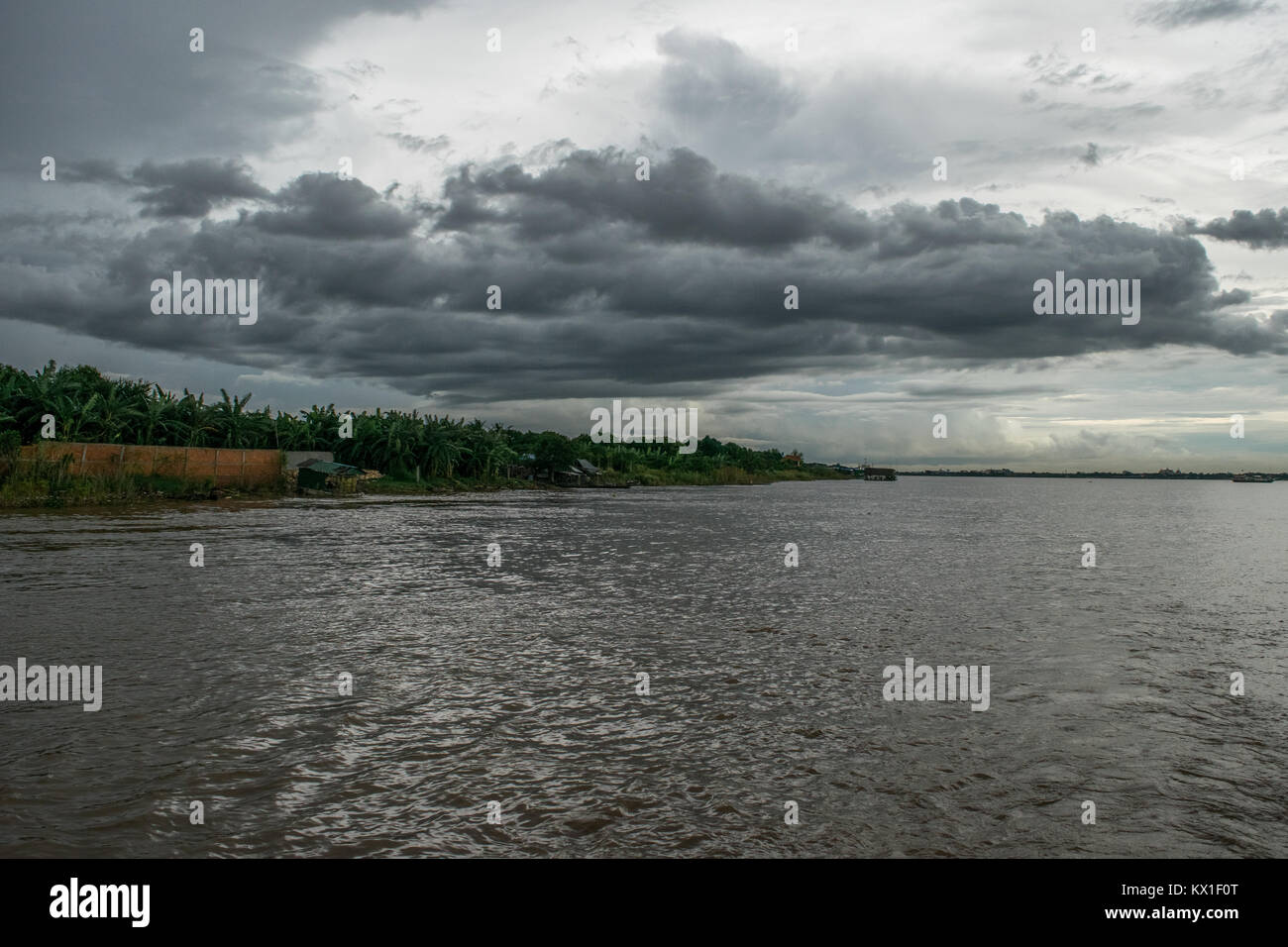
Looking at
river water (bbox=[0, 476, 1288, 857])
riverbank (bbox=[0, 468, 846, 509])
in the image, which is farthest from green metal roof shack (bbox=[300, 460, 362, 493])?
river water (bbox=[0, 476, 1288, 857])

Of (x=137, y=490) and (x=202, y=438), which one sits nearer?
(x=137, y=490)

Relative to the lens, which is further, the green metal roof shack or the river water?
the green metal roof shack

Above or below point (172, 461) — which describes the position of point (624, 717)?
below

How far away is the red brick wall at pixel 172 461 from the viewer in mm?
48938

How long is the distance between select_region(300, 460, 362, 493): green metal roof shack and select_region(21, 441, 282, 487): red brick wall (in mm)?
2896

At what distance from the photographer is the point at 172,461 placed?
55.6 m

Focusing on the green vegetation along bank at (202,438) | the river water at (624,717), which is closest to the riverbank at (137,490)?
the green vegetation along bank at (202,438)

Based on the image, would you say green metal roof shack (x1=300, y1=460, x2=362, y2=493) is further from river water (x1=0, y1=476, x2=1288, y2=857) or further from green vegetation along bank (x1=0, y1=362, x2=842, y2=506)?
river water (x1=0, y1=476, x2=1288, y2=857)

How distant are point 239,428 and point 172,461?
13175mm

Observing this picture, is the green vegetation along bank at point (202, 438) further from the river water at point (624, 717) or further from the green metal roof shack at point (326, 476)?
the river water at point (624, 717)

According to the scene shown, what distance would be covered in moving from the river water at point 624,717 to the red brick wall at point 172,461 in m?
30.0

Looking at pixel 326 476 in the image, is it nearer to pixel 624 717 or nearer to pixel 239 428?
pixel 239 428

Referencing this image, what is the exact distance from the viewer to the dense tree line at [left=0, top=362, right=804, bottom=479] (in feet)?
181

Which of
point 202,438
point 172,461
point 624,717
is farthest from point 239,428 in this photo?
point 624,717
